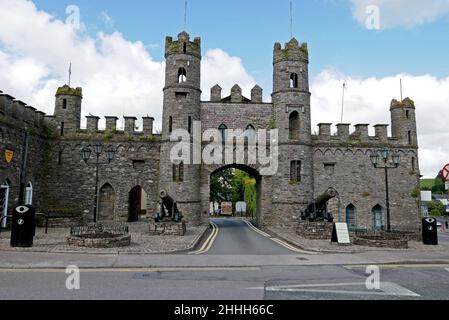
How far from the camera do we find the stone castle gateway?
25.7 m

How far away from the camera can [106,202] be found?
26.8 m

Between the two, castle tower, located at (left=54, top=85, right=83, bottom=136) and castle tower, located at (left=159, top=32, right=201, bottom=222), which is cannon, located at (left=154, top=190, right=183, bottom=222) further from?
castle tower, located at (left=54, top=85, right=83, bottom=136)

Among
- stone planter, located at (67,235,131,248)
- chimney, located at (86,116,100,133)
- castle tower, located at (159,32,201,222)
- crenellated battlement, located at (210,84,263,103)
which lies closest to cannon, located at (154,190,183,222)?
castle tower, located at (159,32,201,222)

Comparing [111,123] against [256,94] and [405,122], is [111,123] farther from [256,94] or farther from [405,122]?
[405,122]

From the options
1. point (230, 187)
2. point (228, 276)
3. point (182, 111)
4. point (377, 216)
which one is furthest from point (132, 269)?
point (230, 187)

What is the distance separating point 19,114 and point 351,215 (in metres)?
25.0

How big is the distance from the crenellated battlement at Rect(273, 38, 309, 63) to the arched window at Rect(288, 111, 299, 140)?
14.1 ft

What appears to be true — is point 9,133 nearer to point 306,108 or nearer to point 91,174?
point 91,174

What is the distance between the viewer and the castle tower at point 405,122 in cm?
2844

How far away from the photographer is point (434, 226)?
1720cm

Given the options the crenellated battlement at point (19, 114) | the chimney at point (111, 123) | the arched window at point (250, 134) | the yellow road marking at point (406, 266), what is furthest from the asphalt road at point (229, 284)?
the chimney at point (111, 123)

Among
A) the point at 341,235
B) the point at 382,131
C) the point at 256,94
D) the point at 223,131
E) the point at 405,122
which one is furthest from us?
the point at 405,122

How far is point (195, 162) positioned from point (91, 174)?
8.05 m

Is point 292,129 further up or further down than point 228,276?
further up
